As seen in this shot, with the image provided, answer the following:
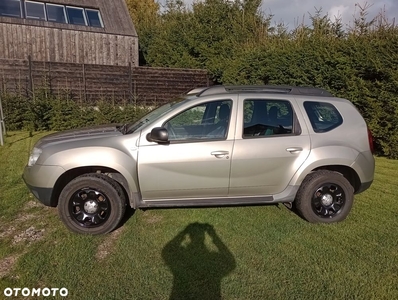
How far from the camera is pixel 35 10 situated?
16188 mm

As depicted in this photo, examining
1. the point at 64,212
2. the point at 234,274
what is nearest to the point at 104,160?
the point at 64,212

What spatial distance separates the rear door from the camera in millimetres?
3750

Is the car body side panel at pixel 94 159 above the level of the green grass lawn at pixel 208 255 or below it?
above

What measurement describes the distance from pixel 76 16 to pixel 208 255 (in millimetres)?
17601

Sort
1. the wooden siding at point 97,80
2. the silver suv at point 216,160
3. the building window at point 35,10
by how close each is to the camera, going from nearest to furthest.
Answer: the silver suv at point 216,160
the wooden siding at point 97,80
the building window at point 35,10

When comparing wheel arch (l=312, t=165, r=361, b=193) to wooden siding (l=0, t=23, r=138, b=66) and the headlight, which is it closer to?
the headlight

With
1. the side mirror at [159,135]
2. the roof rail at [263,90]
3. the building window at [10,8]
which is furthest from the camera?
the building window at [10,8]

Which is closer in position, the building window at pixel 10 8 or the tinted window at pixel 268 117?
the tinted window at pixel 268 117

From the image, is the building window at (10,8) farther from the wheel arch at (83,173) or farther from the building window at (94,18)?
the wheel arch at (83,173)

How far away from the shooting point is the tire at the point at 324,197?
3945 mm

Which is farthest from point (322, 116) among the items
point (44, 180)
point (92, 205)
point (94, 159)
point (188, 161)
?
point (44, 180)

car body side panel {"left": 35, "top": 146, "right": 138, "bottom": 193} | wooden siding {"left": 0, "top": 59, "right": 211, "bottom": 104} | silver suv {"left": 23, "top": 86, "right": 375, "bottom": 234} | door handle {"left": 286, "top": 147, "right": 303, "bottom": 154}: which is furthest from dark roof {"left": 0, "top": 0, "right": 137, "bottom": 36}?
door handle {"left": 286, "top": 147, "right": 303, "bottom": 154}

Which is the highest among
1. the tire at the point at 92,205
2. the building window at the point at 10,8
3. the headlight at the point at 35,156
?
the building window at the point at 10,8
